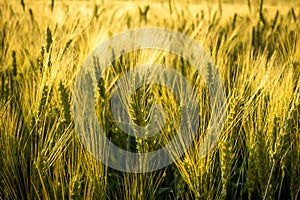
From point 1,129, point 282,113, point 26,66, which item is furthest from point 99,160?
point 26,66

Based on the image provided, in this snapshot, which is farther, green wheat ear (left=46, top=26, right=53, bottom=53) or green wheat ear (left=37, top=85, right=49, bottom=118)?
green wheat ear (left=46, top=26, right=53, bottom=53)

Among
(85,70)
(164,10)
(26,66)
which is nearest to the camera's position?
(85,70)

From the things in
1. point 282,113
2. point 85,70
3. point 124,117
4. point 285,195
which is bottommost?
point 285,195

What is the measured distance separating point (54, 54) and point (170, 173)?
68 cm

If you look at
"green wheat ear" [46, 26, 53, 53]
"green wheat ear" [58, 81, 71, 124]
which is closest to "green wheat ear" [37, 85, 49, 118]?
"green wheat ear" [58, 81, 71, 124]

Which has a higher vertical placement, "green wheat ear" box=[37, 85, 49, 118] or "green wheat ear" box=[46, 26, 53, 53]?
"green wheat ear" box=[46, 26, 53, 53]

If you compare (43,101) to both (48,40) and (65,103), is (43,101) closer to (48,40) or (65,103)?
(65,103)

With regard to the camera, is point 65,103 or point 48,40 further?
point 48,40

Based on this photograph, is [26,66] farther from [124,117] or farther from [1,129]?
[1,129]

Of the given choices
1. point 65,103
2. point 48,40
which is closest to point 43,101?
point 65,103

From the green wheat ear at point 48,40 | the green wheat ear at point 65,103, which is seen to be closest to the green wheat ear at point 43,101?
the green wheat ear at point 65,103

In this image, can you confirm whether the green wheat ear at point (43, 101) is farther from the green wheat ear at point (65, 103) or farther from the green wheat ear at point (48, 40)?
the green wheat ear at point (48, 40)

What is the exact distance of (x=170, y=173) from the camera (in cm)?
166

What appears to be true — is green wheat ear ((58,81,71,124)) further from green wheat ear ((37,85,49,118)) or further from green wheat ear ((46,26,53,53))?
green wheat ear ((46,26,53,53))
